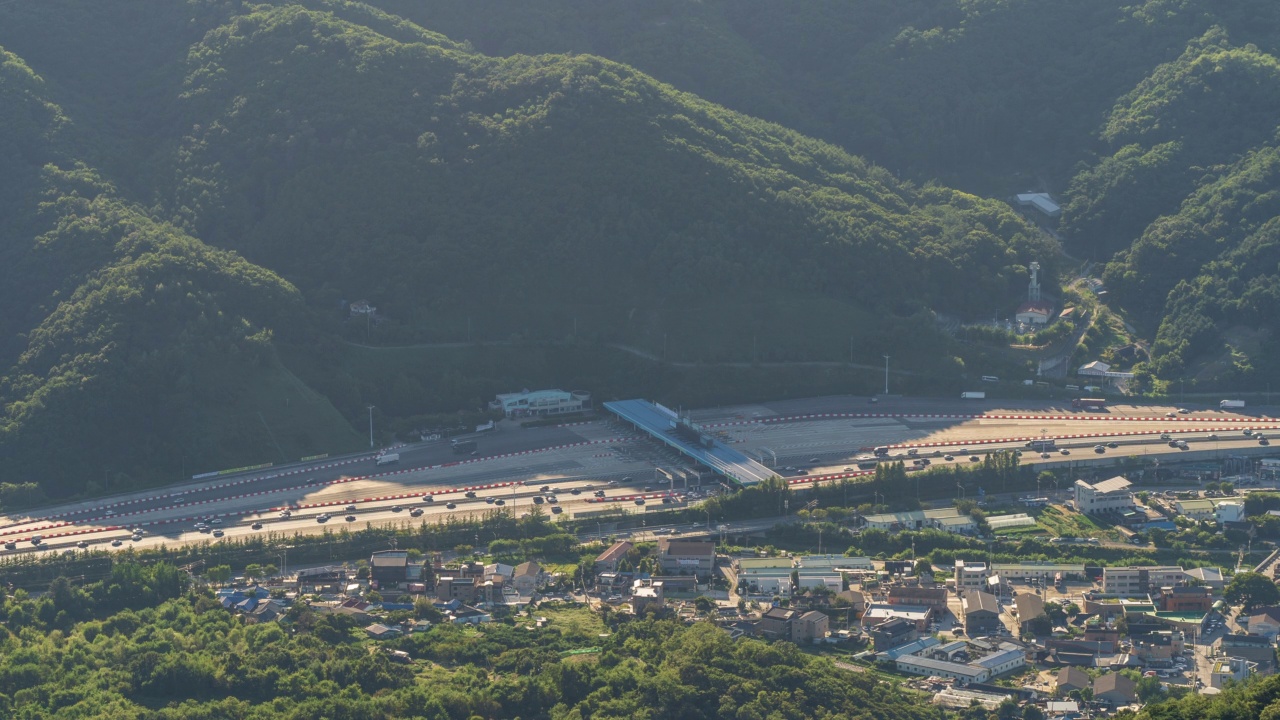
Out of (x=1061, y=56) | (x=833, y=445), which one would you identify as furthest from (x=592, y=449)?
(x=1061, y=56)

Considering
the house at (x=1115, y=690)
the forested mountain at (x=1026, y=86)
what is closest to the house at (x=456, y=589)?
the house at (x=1115, y=690)

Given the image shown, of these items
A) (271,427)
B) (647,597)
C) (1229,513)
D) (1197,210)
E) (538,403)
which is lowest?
(647,597)

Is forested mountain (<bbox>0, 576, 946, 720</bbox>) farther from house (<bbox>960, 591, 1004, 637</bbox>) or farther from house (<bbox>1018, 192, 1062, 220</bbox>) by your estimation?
house (<bbox>1018, 192, 1062, 220</bbox>)

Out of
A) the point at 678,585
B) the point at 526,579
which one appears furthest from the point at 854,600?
the point at 526,579

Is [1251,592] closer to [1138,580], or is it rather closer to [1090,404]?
[1138,580]

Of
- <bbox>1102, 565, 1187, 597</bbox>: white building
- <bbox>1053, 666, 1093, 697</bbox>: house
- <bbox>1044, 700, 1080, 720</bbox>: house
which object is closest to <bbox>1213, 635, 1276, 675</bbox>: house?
<bbox>1102, 565, 1187, 597</bbox>: white building

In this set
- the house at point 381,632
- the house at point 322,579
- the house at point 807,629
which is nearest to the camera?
the house at point 381,632

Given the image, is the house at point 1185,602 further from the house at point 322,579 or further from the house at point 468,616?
the house at point 322,579

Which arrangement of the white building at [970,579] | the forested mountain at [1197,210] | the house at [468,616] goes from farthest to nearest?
1. the forested mountain at [1197,210]
2. the white building at [970,579]
3. the house at [468,616]
